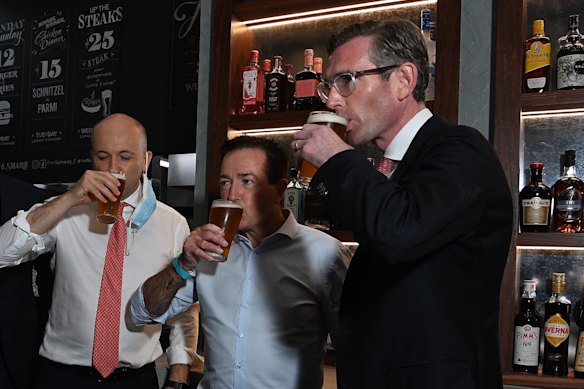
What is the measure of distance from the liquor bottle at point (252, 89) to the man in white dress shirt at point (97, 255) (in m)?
0.52

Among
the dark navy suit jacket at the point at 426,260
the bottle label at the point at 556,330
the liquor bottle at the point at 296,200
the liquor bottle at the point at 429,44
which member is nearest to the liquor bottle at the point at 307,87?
the liquor bottle at the point at 296,200

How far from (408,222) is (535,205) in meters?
1.44

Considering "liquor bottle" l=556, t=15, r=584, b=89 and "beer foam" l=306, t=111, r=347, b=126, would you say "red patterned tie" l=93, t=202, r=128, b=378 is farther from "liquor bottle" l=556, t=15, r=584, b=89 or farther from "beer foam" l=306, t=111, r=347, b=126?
"liquor bottle" l=556, t=15, r=584, b=89

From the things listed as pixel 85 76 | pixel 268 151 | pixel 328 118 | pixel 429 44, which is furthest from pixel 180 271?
pixel 85 76

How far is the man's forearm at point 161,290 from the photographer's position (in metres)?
1.69

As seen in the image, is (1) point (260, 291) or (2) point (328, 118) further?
(1) point (260, 291)

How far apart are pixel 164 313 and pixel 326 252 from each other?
19.2 inches

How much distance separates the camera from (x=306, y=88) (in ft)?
8.61

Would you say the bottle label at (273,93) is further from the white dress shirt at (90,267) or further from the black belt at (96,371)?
the black belt at (96,371)

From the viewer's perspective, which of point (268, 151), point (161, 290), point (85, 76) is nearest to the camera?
point (161, 290)

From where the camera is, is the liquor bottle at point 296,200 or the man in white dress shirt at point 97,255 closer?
the man in white dress shirt at point 97,255

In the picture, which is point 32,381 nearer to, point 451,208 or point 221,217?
point 221,217

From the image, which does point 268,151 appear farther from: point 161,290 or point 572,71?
point 572,71

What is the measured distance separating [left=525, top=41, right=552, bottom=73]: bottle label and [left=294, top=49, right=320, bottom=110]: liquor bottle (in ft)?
2.63
